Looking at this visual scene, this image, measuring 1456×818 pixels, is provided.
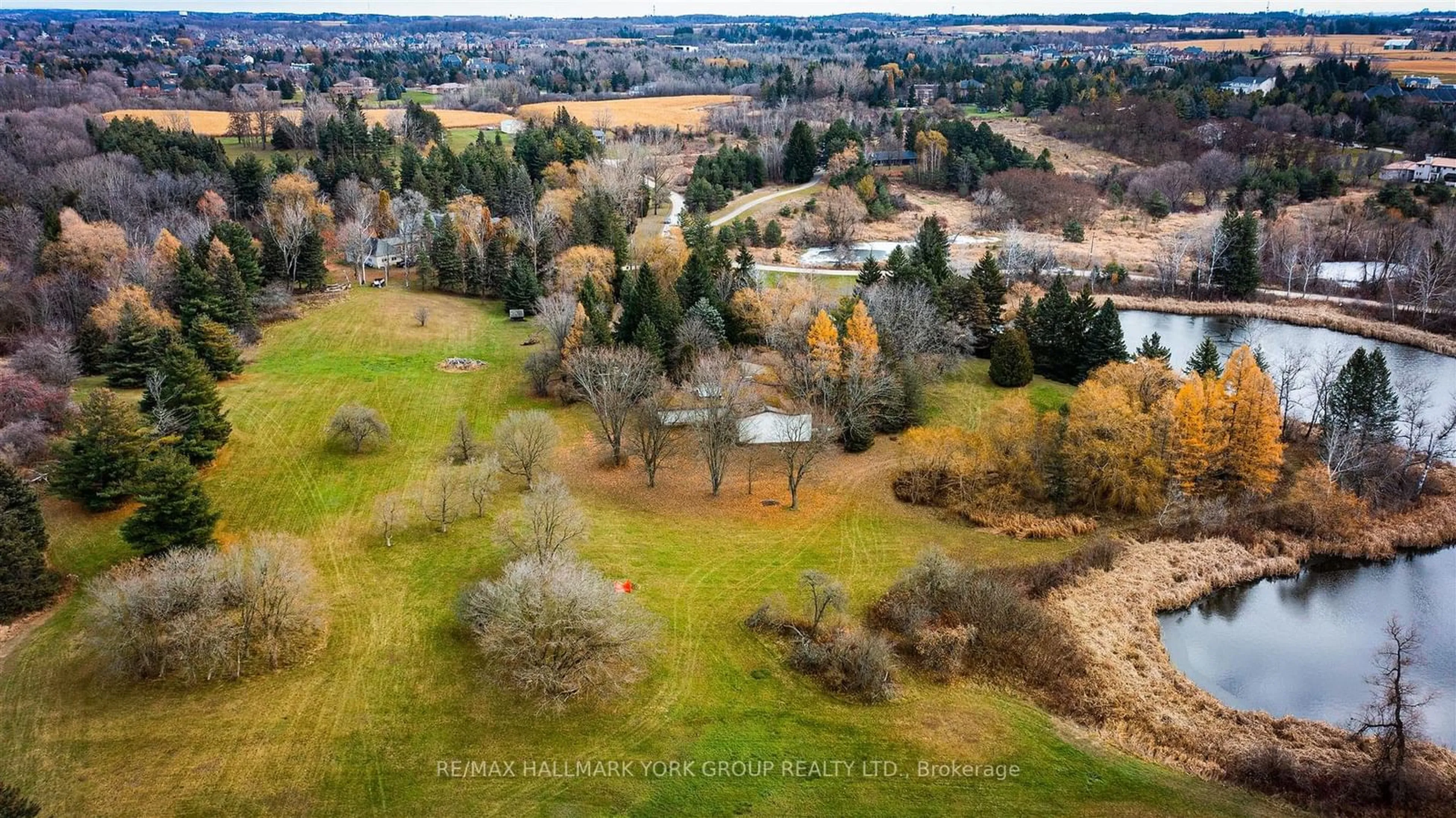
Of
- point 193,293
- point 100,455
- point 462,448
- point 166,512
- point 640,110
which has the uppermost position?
point 640,110

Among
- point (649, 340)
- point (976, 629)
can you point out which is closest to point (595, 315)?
point (649, 340)

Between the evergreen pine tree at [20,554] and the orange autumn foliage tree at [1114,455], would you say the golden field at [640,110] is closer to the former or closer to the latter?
the orange autumn foliage tree at [1114,455]

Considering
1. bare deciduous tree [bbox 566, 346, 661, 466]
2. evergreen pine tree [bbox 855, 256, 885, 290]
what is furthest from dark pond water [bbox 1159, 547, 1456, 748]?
evergreen pine tree [bbox 855, 256, 885, 290]

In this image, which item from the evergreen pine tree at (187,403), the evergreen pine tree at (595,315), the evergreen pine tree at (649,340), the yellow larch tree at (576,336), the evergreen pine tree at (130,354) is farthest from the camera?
the evergreen pine tree at (595,315)

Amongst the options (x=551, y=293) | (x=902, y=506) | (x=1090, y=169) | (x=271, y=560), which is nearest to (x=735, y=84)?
(x=1090, y=169)

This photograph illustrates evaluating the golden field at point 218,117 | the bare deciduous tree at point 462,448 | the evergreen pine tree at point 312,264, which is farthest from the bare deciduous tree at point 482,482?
the golden field at point 218,117

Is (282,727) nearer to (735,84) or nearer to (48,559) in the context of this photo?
(48,559)

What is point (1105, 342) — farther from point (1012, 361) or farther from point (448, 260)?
point (448, 260)
